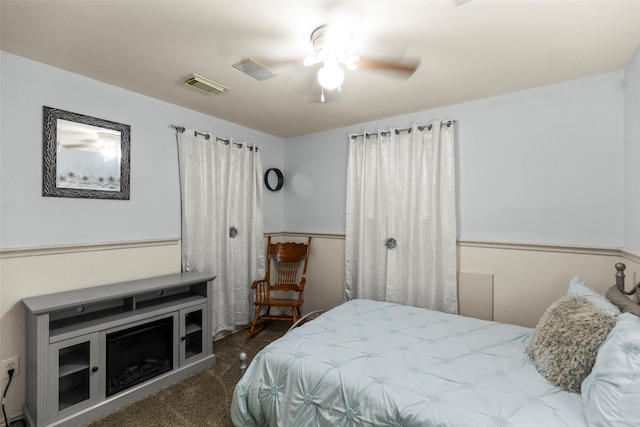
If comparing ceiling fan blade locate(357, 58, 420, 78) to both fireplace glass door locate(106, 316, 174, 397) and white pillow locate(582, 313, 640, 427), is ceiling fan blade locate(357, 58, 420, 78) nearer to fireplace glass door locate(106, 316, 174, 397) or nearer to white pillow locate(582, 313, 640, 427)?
white pillow locate(582, 313, 640, 427)

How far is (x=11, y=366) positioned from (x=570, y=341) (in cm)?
344

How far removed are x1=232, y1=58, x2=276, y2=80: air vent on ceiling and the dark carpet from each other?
2.56m

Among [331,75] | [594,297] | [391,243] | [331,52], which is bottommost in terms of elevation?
[594,297]

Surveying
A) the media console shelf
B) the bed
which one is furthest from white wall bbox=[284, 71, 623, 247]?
the media console shelf

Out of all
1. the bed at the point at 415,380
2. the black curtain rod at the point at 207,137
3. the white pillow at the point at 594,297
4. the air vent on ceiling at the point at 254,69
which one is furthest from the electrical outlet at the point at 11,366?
the white pillow at the point at 594,297

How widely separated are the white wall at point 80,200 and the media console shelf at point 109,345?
494mm

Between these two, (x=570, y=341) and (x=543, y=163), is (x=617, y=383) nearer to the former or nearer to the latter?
(x=570, y=341)

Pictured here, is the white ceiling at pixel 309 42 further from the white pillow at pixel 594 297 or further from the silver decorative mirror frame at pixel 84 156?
the white pillow at pixel 594 297

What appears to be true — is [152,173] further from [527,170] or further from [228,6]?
[527,170]

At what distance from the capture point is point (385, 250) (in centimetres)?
351

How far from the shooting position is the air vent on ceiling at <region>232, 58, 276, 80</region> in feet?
7.37

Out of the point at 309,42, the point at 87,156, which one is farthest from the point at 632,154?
the point at 87,156

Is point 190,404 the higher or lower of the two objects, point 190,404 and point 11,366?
the lower

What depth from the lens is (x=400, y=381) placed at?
5.11 feet
